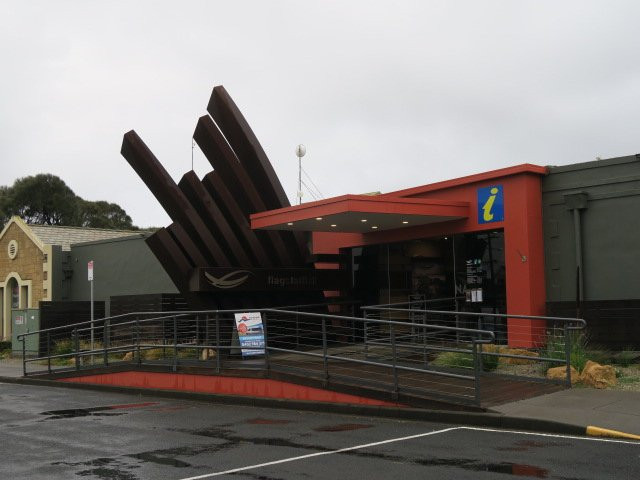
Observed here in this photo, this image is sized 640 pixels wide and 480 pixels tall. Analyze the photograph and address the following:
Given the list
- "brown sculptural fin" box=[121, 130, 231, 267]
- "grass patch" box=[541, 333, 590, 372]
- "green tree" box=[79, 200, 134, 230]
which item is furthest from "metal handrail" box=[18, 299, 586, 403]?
"green tree" box=[79, 200, 134, 230]

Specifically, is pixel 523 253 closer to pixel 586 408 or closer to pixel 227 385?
pixel 586 408

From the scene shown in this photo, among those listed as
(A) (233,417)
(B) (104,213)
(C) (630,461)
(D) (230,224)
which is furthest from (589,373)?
(B) (104,213)

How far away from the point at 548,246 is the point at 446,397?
7.69 meters

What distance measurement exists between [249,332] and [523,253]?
678 cm

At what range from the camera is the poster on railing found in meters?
15.2

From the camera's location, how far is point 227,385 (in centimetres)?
1464

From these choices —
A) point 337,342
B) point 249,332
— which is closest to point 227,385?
point 249,332

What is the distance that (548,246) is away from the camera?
17.7 metres

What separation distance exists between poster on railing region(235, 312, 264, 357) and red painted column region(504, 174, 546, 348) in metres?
5.97

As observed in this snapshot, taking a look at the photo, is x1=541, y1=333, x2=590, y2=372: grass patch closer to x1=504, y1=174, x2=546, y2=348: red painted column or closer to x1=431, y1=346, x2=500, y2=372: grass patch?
x1=431, y1=346, x2=500, y2=372: grass patch

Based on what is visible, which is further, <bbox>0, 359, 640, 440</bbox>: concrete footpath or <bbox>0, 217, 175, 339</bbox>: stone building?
<bbox>0, 217, 175, 339</bbox>: stone building

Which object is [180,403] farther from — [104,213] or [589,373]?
[104,213]

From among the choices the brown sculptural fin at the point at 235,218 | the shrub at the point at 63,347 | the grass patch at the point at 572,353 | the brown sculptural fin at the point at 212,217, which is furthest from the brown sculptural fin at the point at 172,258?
the grass patch at the point at 572,353

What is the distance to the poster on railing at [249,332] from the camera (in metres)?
15.2
